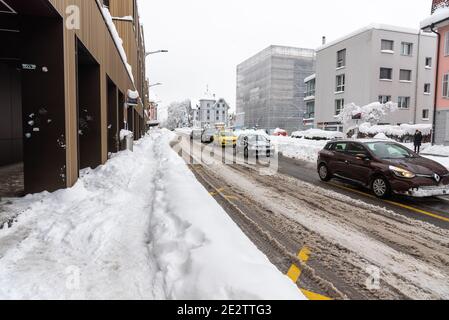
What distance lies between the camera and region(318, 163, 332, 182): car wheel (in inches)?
425

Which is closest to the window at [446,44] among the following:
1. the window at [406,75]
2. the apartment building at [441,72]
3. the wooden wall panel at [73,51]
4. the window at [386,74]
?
the apartment building at [441,72]

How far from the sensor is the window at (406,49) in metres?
40.8

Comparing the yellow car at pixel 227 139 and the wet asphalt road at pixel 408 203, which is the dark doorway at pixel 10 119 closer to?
the wet asphalt road at pixel 408 203

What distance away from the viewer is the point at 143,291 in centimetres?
331

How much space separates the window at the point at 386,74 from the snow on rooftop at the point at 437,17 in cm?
1602

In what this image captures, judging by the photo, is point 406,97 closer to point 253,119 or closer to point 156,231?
point 156,231

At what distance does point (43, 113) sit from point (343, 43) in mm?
45737

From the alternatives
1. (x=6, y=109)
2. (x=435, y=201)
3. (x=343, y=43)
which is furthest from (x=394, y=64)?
(x=6, y=109)

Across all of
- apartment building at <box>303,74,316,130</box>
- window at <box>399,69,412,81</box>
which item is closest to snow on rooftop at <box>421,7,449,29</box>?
window at <box>399,69,412,81</box>

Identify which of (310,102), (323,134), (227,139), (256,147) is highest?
(310,102)

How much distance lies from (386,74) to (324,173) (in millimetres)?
35723

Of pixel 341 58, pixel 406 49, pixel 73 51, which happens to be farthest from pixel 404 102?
pixel 73 51

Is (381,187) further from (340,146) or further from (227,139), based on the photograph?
(227,139)

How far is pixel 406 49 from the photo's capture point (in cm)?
4116
